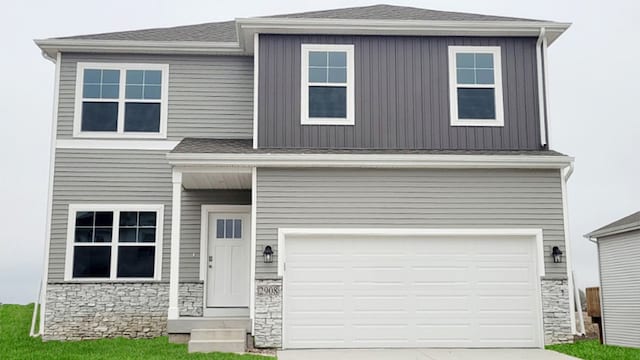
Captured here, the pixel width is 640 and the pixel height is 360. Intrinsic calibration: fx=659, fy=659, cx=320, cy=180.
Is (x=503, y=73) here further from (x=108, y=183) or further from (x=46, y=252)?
(x=46, y=252)

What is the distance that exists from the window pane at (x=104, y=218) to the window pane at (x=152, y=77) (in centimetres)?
256

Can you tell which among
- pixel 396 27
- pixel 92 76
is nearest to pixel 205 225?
pixel 92 76

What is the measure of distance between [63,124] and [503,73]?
8067 mm

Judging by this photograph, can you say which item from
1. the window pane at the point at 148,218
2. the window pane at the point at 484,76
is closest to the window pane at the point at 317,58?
the window pane at the point at 484,76

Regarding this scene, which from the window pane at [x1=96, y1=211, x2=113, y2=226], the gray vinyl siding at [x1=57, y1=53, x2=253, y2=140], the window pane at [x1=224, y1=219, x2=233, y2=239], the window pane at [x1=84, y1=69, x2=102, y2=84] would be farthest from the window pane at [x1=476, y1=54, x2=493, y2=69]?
the window pane at [x1=96, y1=211, x2=113, y2=226]

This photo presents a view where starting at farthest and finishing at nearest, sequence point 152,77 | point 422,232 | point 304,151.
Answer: point 152,77 → point 304,151 → point 422,232

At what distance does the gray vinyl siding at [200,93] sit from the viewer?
1239cm

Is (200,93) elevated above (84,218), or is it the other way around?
(200,93)

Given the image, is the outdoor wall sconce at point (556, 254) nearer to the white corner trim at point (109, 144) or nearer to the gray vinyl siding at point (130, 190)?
the gray vinyl siding at point (130, 190)

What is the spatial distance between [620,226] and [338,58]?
38.2 feet

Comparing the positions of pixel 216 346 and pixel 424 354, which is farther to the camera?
pixel 216 346

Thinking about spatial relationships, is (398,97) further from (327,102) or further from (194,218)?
(194,218)

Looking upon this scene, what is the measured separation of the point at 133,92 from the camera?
1244 cm

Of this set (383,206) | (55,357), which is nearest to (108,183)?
(55,357)
